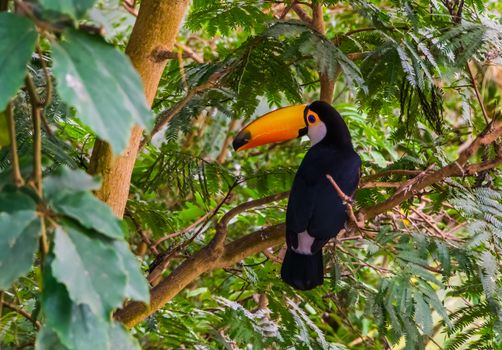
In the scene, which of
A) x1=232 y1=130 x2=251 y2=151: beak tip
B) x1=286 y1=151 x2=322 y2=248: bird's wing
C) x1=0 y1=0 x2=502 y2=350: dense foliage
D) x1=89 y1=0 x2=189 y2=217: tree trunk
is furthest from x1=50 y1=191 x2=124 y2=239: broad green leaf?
x1=232 y1=130 x2=251 y2=151: beak tip

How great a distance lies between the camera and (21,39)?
0.65 metres

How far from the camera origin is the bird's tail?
1925 millimetres

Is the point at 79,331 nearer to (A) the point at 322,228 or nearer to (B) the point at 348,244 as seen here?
(A) the point at 322,228

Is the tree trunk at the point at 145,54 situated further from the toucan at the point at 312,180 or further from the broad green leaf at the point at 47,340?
the broad green leaf at the point at 47,340

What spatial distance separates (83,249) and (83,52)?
171 millimetres

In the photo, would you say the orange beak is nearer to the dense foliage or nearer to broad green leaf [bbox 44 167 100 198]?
the dense foliage

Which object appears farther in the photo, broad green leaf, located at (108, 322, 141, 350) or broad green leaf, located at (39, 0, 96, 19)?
broad green leaf, located at (108, 322, 141, 350)

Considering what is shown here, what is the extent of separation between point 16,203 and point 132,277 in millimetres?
125

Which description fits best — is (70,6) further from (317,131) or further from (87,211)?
(317,131)

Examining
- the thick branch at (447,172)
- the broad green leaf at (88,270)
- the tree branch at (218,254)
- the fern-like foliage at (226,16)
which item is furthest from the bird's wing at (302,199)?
the broad green leaf at (88,270)

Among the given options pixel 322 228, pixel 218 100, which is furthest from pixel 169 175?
pixel 322 228

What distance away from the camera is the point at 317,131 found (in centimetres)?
223

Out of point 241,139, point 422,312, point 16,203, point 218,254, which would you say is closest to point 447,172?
point 422,312

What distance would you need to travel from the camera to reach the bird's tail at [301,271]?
192 centimetres
